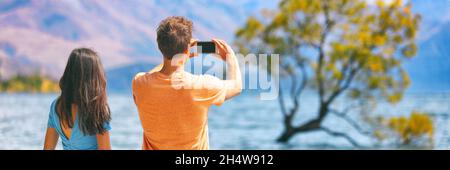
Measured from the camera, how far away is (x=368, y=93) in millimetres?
15047

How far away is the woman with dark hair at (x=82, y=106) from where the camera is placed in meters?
1.77

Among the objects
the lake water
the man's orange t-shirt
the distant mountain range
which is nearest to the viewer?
the man's orange t-shirt

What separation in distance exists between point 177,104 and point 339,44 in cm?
1407

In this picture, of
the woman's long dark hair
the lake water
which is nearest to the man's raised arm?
the woman's long dark hair

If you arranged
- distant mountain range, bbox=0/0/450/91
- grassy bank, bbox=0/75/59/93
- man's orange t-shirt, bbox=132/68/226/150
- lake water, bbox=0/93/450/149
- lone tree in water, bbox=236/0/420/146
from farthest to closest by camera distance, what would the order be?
distant mountain range, bbox=0/0/450/91
grassy bank, bbox=0/75/59/93
lake water, bbox=0/93/450/149
lone tree in water, bbox=236/0/420/146
man's orange t-shirt, bbox=132/68/226/150

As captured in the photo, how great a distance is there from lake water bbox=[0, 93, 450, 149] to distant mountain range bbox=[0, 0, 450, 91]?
206 cm

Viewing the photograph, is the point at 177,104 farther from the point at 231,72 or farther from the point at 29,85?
the point at 29,85

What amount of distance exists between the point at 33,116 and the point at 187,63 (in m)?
30.5

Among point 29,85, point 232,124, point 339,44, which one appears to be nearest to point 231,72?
point 339,44

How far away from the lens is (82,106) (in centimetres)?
180

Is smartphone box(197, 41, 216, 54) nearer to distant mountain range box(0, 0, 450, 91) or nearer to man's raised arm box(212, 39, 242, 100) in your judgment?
man's raised arm box(212, 39, 242, 100)

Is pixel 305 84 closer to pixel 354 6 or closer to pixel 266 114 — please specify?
pixel 354 6

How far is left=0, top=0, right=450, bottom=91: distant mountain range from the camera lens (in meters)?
39.7

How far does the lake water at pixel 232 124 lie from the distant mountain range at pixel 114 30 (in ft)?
6.75
